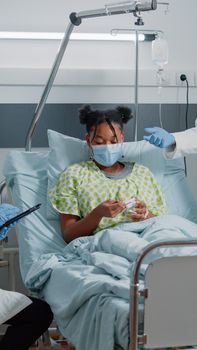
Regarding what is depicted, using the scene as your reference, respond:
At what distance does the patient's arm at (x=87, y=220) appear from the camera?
140 inches

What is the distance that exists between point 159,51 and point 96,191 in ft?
4.20

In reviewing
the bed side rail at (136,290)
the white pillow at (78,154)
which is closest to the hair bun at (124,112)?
the white pillow at (78,154)

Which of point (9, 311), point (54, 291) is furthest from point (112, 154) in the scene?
point (9, 311)

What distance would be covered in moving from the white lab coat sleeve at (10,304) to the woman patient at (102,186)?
716 mm

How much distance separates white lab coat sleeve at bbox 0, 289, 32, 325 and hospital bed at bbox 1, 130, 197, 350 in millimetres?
317

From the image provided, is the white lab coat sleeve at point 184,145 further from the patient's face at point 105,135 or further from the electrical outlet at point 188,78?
the electrical outlet at point 188,78

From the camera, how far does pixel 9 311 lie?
2.98 m

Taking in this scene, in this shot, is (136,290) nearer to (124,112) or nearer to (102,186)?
(102,186)

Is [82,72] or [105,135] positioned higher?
[82,72]

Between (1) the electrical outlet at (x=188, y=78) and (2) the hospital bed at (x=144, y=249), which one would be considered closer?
(2) the hospital bed at (x=144, y=249)

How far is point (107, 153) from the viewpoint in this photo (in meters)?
3.81

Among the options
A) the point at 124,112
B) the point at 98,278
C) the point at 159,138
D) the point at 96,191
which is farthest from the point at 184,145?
the point at 98,278

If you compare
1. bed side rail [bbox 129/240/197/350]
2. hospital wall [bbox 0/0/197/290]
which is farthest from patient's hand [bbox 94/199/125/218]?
hospital wall [bbox 0/0/197/290]

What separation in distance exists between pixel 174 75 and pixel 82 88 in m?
0.66
